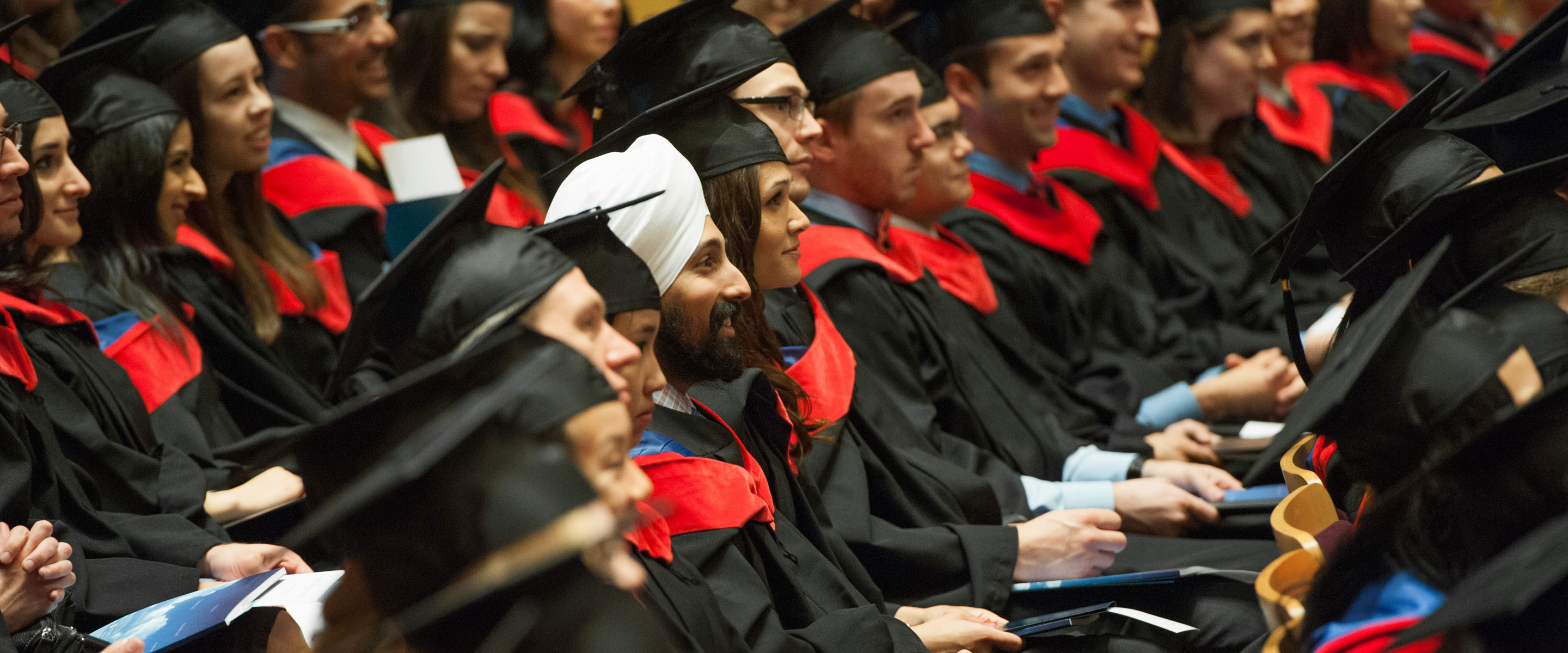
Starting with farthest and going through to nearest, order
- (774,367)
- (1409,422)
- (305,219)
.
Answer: (305,219)
(774,367)
(1409,422)

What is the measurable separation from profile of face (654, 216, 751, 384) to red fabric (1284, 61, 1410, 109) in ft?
14.7

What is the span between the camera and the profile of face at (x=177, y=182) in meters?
3.35

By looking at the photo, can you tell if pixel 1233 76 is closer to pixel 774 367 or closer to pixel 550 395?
pixel 774 367

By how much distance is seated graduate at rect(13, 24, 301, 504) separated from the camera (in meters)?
3.11

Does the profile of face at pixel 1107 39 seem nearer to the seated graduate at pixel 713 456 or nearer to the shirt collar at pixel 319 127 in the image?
the shirt collar at pixel 319 127

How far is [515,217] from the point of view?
4574mm

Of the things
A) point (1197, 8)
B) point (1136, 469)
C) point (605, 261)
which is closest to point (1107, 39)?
point (1197, 8)

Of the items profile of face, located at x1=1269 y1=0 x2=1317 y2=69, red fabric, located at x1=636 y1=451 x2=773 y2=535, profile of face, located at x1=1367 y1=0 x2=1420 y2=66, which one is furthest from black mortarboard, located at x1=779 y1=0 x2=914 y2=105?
profile of face, located at x1=1367 y1=0 x2=1420 y2=66

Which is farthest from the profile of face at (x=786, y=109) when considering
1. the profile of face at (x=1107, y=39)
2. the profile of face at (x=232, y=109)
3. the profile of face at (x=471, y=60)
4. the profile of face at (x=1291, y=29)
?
the profile of face at (x=1291, y=29)

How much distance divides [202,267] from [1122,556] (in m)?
2.37

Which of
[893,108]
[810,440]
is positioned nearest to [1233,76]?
[893,108]

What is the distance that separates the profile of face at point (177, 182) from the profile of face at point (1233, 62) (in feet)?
11.6

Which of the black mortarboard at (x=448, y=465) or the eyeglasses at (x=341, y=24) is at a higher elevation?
the black mortarboard at (x=448, y=465)

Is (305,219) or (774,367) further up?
(774,367)
